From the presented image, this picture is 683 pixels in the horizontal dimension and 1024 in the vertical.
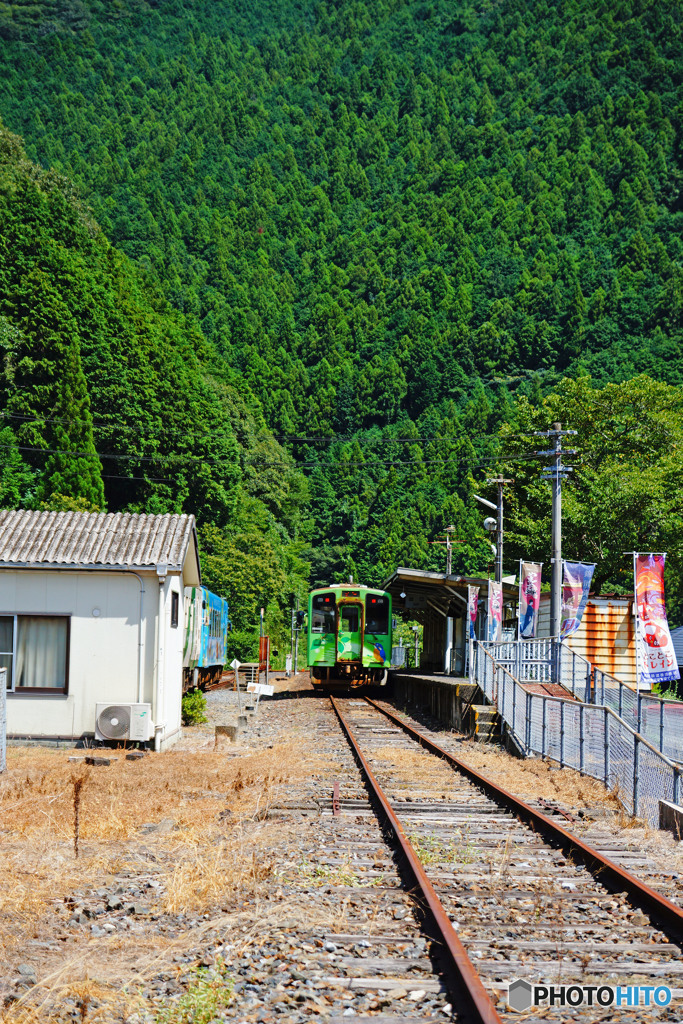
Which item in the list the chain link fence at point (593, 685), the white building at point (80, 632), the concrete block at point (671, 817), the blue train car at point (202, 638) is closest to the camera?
the concrete block at point (671, 817)

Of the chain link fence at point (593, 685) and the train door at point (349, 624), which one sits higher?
the train door at point (349, 624)

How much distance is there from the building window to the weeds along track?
19.1 feet

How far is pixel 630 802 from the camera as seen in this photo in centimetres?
1096

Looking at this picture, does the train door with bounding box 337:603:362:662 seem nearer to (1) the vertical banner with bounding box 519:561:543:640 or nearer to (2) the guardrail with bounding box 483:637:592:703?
(1) the vertical banner with bounding box 519:561:543:640

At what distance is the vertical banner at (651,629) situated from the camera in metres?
18.3

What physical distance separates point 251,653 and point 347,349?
9317 cm

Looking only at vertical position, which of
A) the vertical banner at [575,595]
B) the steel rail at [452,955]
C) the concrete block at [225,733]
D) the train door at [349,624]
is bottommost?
the concrete block at [225,733]

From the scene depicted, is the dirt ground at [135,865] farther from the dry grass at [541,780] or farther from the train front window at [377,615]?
the train front window at [377,615]

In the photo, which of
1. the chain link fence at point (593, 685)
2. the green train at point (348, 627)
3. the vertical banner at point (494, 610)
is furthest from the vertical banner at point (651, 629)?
the green train at point (348, 627)

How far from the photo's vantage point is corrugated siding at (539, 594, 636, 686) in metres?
29.6

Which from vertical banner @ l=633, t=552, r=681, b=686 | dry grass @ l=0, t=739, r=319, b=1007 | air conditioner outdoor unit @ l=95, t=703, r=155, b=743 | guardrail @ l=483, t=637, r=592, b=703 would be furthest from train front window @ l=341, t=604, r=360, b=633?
dry grass @ l=0, t=739, r=319, b=1007

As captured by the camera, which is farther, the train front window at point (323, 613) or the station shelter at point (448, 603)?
the train front window at point (323, 613)

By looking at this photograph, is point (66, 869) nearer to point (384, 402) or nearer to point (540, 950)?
point (540, 950)

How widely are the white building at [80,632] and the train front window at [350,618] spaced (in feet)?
57.7
